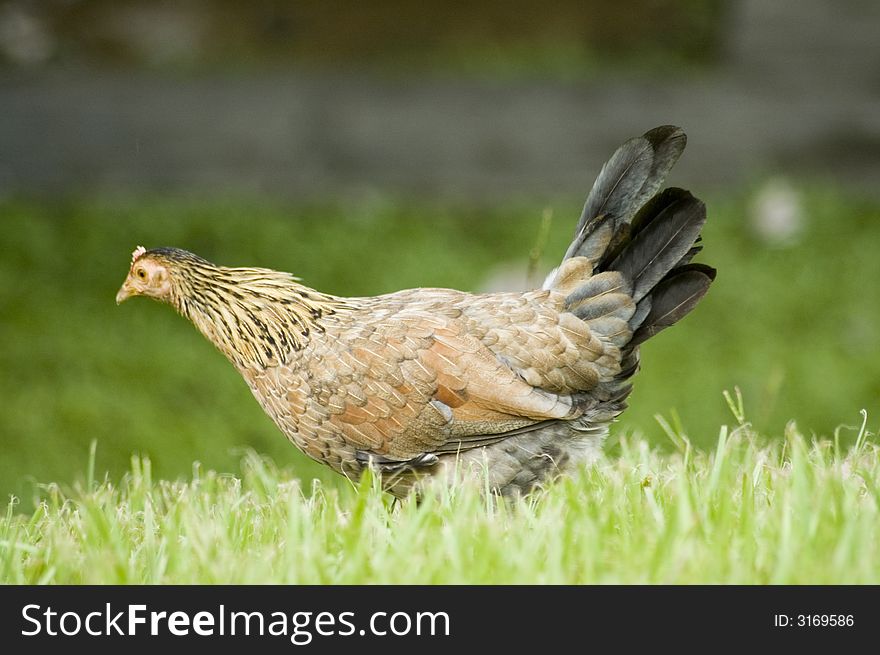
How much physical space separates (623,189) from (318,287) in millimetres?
3678

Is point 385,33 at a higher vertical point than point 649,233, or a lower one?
higher

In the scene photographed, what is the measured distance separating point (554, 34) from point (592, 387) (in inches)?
213

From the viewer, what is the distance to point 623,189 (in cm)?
295

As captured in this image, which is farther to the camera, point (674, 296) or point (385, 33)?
point (385, 33)

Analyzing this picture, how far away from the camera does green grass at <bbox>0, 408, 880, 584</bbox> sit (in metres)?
2.24

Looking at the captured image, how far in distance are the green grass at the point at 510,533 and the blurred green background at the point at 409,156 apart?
10.4 feet

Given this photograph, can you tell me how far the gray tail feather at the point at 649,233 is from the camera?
2.88 metres

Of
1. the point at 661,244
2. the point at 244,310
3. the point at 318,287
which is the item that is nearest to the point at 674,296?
the point at 661,244

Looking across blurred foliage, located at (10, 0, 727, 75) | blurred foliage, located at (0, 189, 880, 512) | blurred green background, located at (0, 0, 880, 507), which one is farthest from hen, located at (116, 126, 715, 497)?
blurred foliage, located at (10, 0, 727, 75)

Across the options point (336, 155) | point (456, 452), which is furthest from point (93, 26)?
point (456, 452)

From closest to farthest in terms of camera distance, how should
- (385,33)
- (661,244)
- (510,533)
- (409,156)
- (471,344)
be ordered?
1. (510,533)
2. (471,344)
3. (661,244)
4. (409,156)
5. (385,33)

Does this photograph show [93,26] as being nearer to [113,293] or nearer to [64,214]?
[64,214]

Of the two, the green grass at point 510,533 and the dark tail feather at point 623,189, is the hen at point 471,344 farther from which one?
the green grass at point 510,533

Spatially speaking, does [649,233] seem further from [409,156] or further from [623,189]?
[409,156]
